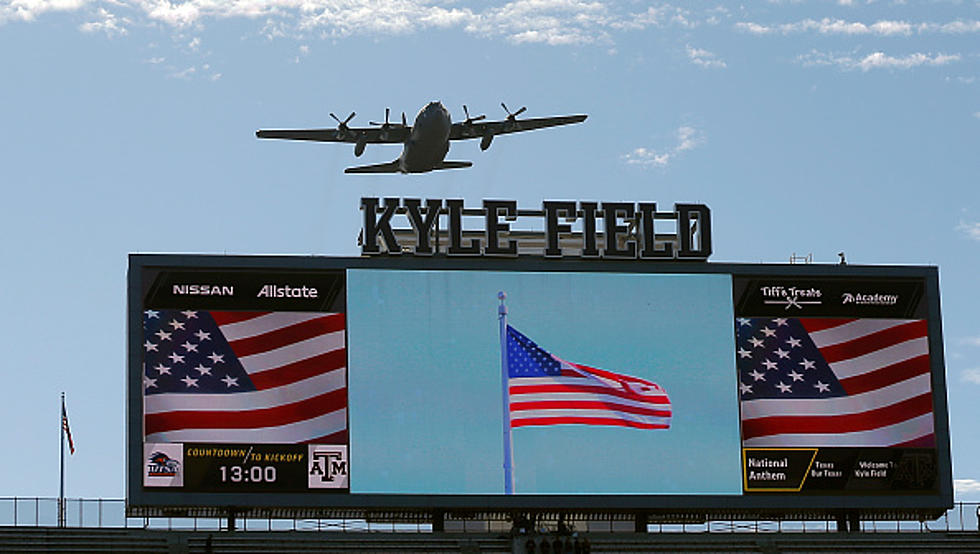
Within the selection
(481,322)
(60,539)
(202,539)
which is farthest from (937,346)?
(60,539)

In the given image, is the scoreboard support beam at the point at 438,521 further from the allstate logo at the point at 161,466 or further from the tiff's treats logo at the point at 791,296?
the tiff's treats logo at the point at 791,296

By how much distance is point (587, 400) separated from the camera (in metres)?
61.2

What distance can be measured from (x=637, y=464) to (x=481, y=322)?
656cm

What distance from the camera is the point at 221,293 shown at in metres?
60.2

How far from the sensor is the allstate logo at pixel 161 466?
57812mm

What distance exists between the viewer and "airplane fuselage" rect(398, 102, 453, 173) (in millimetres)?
68062

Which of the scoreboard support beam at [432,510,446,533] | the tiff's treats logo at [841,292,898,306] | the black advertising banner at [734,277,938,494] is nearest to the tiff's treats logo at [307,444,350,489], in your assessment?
the scoreboard support beam at [432,510,446,533]

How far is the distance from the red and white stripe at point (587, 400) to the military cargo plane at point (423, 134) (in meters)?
11.3

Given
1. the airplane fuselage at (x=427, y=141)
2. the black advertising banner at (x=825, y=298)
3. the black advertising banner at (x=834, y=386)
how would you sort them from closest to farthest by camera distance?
the black advertising banner at (x=834, y=386) < the black advertising banner at (x=825, y=298) < the airplane fuselage at (x=427, y=141)

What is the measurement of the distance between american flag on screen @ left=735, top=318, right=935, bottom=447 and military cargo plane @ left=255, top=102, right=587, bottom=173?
13147 millimetres

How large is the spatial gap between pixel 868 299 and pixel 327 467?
18578mm

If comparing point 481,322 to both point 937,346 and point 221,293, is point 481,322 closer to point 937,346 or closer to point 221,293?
point 221,293

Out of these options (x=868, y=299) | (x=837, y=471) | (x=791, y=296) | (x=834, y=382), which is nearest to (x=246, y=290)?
(x=791, y=296)

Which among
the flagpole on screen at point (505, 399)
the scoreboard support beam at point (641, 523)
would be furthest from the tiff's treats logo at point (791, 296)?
the flagpole on screen at point (505, 399)
